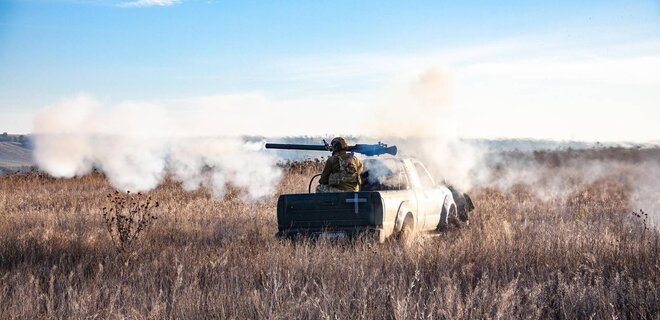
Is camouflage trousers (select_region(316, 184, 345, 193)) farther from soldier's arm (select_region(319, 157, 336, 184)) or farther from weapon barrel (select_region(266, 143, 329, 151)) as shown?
weapon barrel (select_region(266, 143, 329, 151))

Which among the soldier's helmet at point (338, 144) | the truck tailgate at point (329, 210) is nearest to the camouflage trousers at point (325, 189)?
the soldier's helmet at point (338, 144)

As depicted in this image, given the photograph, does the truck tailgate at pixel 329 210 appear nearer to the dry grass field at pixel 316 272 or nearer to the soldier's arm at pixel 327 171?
the dry grass field at pixel 316 272

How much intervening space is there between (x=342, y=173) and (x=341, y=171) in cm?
4

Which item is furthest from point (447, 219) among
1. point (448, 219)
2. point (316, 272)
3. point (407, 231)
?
point (316, 272)

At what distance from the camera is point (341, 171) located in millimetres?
11367

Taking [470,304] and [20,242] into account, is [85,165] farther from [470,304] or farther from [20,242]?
[470,304]

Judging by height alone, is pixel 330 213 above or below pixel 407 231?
above

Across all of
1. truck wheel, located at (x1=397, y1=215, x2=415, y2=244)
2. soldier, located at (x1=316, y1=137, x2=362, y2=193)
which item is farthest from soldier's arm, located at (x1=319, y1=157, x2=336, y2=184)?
truck wheel, located at (x1=397, y1=215, x2=415, y2=244)

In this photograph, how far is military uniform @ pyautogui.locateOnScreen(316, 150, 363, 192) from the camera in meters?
11.3

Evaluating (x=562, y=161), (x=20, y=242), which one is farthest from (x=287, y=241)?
(x=562, y=161)

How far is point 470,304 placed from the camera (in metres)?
6.46

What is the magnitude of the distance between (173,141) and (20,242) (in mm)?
5897

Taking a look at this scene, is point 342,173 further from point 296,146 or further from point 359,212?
point 296,146

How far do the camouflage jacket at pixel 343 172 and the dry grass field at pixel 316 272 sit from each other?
1.27 m
